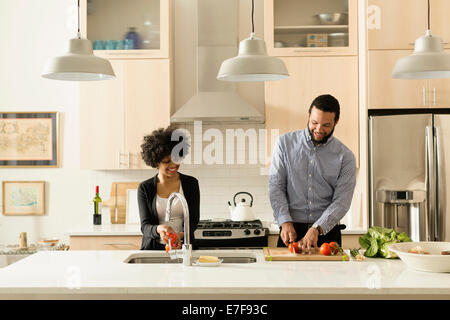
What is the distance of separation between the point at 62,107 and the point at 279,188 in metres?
2.62

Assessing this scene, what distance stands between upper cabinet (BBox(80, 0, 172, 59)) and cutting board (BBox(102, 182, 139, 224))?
1183 mm

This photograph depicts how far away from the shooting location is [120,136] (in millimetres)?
4367

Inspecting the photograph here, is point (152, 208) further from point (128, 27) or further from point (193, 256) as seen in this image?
point (128, 27)

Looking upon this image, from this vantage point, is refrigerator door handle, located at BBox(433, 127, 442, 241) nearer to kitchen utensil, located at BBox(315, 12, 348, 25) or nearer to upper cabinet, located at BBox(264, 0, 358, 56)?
upper cabinet, located at BBox(264, 0, 358, 56)

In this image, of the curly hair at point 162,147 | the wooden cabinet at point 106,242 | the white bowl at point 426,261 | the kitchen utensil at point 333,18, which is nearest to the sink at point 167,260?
the curly hair at point 162,147

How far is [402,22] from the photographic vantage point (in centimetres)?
408

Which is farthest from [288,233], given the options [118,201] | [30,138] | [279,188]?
[30,138]

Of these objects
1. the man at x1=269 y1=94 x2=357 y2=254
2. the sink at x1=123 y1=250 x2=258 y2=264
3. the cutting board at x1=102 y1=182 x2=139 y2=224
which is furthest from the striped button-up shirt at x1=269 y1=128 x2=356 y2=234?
the cutting board at x1=102 y1=182 x2=139 y2=224

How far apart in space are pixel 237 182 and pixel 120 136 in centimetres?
118

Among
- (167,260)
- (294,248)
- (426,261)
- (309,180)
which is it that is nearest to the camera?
(426,261)

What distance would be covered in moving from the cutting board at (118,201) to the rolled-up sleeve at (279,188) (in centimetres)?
194

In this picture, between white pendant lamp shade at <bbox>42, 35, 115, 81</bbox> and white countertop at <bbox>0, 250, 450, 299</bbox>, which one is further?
white pendant lamp shade at <bbox>42, 35, 115, 81</bbox>

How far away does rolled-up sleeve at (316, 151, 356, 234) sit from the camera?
2840 mm

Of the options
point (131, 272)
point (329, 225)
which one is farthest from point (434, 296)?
point (131, 272)
